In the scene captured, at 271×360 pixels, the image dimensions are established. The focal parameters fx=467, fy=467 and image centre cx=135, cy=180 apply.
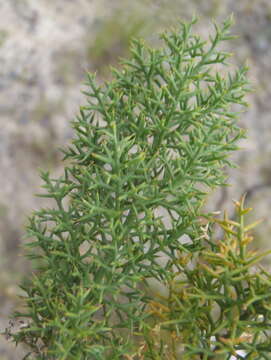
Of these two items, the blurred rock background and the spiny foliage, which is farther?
the blurred rock background

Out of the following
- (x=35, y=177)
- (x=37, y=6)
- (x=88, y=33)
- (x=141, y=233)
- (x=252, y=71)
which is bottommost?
(x=141, y=233)

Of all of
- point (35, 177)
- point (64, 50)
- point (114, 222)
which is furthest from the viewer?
point (64, 50)

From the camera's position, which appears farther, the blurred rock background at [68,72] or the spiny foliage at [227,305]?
the blurred rock background at [68,72]

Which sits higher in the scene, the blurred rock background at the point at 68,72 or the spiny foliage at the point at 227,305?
the blurred rock background at the point at 68,72

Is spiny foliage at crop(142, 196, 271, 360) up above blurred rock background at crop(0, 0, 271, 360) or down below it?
below

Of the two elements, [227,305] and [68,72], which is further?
[68,72]

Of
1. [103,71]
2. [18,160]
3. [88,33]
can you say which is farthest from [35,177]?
[88,33]

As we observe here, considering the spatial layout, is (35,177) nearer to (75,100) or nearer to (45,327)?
(75,100)

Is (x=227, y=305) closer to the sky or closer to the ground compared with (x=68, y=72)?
closer to the ground
